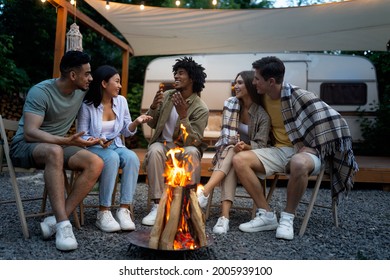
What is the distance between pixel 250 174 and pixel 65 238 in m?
1.42

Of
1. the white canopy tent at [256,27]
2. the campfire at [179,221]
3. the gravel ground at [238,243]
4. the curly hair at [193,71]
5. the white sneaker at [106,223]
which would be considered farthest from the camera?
the white canopy tent at [256,27]

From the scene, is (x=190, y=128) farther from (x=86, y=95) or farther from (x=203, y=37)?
(x=203, y=37)

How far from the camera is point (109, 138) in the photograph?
10.5 ft

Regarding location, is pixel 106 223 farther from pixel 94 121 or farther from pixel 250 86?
pixel 250 86

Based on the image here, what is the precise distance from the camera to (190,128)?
333 cm

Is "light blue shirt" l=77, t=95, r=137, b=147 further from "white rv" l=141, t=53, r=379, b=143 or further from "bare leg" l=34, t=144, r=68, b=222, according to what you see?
"white rv" l=141, t=53, r=379, b=143

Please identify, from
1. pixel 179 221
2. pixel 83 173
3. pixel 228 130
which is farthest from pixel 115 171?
pixel 228 130

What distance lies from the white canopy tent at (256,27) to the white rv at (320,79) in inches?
14.2

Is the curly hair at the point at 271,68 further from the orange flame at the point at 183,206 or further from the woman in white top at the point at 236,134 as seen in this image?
the orange flame at the point at 183,206

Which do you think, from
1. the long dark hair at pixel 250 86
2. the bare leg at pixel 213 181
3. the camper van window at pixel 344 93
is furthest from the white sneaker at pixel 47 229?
the camper van window at pixel 344 93

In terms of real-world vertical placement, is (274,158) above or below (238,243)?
above

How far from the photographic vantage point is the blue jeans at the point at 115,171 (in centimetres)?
294
